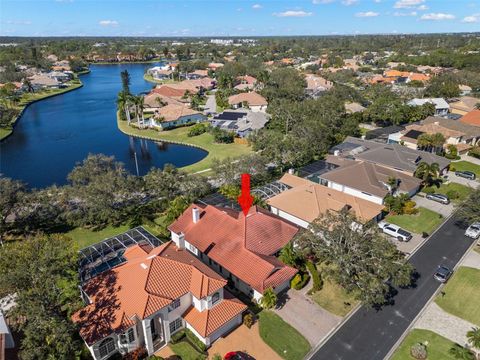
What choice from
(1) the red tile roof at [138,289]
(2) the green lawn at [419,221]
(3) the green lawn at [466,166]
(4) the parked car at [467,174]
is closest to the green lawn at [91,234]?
(1) the red tile roof at [138,289]

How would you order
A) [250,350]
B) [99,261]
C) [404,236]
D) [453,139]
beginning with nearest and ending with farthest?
[250,350]
[99,261]
[404,236]
[453,139]

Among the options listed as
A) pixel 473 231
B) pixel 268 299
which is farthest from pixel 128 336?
pixel 473 231

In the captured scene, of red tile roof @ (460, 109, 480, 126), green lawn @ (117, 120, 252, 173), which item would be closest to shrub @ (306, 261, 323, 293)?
green lawn @ (117, 120, 252, 173)

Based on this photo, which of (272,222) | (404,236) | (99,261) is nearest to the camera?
(99,261)

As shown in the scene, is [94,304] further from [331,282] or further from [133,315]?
[331,282]

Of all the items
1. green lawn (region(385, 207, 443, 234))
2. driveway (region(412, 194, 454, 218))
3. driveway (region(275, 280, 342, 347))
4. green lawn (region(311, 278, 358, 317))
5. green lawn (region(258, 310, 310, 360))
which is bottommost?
driveway (region(412, 194, 454, 218))

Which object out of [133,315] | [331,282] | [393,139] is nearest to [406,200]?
[331,282]

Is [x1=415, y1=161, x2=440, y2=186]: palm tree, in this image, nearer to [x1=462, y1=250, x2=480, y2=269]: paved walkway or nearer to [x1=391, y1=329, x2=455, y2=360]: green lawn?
[x1=462, y1=250, x2=480, y2=269]: paved walkway

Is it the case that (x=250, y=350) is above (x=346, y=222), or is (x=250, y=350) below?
below

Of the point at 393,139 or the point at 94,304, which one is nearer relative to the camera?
the point at 94,304
